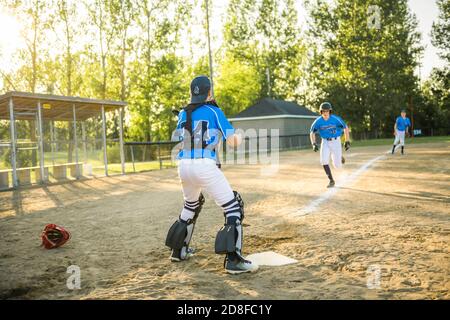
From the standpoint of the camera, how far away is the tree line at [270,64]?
37438mm

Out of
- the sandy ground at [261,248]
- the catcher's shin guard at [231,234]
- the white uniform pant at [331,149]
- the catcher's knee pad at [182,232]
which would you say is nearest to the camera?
the sandy ground at [261,248]

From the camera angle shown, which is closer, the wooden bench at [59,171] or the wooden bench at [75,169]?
the wooden bench at [59,171]

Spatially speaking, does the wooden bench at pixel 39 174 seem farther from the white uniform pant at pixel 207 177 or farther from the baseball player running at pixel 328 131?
the white uniform pant at pixel 207 177

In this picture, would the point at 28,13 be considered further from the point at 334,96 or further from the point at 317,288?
the point at 334,96

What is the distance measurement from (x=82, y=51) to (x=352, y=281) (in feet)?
111

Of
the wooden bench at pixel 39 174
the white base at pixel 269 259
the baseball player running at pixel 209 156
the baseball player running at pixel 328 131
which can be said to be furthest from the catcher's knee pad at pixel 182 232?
the wooden bench at pixel 39 174

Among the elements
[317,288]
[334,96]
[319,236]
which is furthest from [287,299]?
[334,96]

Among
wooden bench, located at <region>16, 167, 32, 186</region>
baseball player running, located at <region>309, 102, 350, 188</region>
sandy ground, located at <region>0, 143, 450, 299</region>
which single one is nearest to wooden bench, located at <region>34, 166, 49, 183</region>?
wooden bench, located at <region>16, 167, 32, 186</region>

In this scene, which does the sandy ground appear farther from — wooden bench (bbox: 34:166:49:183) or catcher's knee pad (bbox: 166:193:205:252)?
wooden bench (bbox: 34:166:49:183)

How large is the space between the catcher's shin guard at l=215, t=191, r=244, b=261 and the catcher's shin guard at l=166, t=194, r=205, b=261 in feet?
1.70

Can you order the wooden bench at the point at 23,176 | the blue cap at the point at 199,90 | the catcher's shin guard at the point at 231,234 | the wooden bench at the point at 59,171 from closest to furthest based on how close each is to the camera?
the catcher's shin guard at the point at 231,234 < the blue cap at the point at 199,90 < the wooden bench at the point at 23,176 < the wooden bench at the point at 59,171

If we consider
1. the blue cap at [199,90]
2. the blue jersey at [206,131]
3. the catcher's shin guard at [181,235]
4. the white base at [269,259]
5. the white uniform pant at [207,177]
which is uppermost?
the blue cap at [199,90]

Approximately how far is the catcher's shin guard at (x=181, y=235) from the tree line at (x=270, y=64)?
31267 mm

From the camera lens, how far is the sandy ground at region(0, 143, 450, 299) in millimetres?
3842
